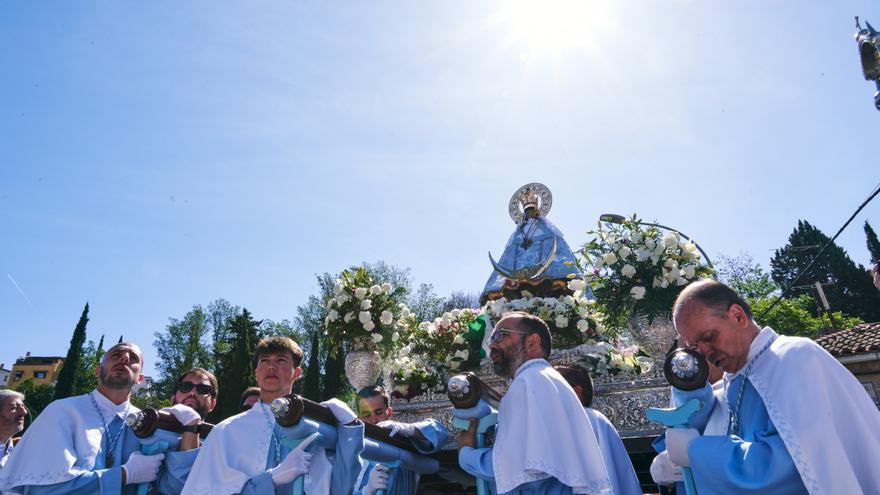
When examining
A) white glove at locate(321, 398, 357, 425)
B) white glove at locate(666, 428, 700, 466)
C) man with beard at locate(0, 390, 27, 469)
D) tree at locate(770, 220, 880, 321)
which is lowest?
white glove at locate(666, 428, 700, 466)

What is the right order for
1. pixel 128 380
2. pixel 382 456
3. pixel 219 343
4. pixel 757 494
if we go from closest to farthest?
pixel 757 494 → pixel 382 456 → pixel 128 380 → pixel 219 343

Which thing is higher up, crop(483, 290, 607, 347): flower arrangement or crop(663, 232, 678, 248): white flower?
crop(663, 232, 678, 248): white flower

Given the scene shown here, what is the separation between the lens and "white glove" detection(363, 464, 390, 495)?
11.2ft

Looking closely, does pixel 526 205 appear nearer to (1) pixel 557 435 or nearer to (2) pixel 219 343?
(1) pixel 557 435

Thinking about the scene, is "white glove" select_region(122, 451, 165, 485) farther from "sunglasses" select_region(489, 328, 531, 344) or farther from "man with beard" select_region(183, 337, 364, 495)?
"sunglasses" select_region(489, 328, 531, 344)

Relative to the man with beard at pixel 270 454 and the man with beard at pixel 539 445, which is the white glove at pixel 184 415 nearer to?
the man with beard at pixel 270 454

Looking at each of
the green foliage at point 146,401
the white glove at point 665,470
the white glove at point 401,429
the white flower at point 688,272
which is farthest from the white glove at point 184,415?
the green foliage at point 146,401

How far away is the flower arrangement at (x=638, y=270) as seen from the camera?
6621 millimetres

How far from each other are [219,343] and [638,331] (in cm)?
3856

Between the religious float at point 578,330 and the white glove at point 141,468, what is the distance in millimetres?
2479

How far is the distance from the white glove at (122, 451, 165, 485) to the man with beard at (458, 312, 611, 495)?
Result: 6.71 feet

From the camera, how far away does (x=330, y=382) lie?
2531cm

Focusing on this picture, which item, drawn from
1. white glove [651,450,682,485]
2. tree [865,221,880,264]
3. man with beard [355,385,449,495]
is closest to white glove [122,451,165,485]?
man with beard [355,385,449,495]

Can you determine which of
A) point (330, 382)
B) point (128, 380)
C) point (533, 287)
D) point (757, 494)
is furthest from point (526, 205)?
point (330, 382)
